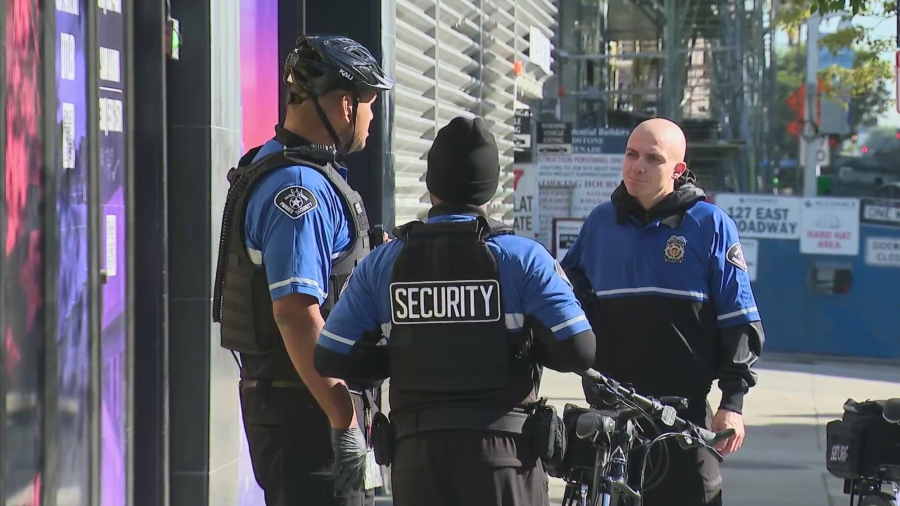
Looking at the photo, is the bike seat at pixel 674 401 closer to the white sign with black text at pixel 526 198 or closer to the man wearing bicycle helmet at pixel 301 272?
the man wearing bicycle helmet at pixel 301 272

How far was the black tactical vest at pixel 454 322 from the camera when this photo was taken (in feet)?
10.8

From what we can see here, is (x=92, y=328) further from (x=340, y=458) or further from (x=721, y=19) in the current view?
(x=721, y=19)

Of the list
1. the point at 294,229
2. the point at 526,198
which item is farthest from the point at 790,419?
the point at 294,229

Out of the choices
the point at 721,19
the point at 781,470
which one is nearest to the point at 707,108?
the point at 721,19

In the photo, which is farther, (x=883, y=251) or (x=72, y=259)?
(x=883, y=251)

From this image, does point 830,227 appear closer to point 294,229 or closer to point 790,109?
point 294,229

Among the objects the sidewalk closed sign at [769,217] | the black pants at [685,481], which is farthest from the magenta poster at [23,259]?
the sidewalk closed sign at [769,217]

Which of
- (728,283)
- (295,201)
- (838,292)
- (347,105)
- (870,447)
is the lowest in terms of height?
(838,292)

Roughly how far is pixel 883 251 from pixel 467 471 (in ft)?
43.6

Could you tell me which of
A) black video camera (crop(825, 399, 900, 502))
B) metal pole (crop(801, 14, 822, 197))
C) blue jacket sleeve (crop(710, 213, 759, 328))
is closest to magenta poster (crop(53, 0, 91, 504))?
blue jacket sleeve (crop(710, 213, 759, 328))

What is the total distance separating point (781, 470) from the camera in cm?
873

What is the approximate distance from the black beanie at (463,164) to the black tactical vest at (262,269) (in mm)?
561

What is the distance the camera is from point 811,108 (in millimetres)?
29750

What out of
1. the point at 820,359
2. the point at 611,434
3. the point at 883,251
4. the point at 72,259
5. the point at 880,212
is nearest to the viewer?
the point at 611,434
